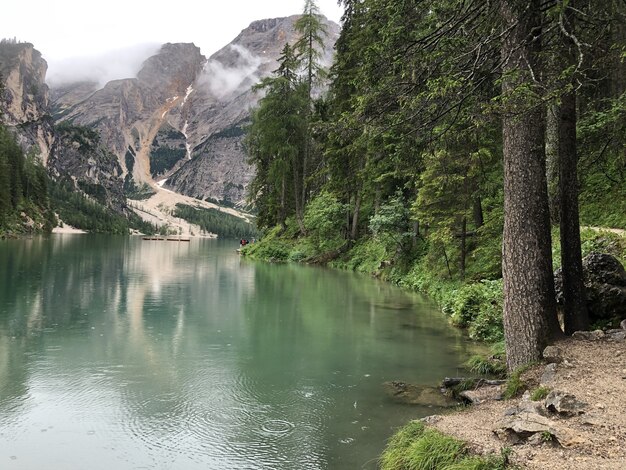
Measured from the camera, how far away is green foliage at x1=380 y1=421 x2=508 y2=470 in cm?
417

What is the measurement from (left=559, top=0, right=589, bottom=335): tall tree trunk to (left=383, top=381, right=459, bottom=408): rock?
2.57 m

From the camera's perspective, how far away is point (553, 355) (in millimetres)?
6875

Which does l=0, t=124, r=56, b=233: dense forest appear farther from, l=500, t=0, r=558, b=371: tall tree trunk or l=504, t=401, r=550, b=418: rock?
l=504, t=401, r=550, b=418: rock

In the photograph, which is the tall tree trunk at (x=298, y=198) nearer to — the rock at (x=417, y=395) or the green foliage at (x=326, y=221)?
the green foliage at (x=326, y=221)

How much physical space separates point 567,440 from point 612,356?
10.3 feet

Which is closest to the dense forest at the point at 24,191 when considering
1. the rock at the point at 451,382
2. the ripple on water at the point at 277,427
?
the ripple on water at the point at 277,427

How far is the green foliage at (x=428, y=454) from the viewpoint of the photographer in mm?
4168

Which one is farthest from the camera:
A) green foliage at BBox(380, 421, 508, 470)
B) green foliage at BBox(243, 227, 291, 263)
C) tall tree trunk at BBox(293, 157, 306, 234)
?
tall tree trunk at BBox(293, 157, 306, 234)

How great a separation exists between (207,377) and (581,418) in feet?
20.9

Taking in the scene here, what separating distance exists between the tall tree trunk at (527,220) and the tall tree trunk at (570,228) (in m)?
1.13

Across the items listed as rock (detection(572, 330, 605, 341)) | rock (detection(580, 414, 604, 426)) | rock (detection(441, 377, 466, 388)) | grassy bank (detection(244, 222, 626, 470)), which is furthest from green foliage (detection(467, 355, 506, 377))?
rock (detection(580, 414, 604, 426))

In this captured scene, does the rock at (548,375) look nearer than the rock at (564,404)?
No

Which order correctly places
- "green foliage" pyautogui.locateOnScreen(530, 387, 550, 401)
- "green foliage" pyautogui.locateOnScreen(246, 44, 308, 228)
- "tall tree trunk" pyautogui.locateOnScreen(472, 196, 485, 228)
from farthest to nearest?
"green foliage" pyautogui.locateOnScreen(246, 44, 308, 228), "tall tree trunk" pyautogui.locateOnScreen(472, 196, 485, 228), "green foliage" pyautogui.locateOnScreen(530, 387, 550, 401)

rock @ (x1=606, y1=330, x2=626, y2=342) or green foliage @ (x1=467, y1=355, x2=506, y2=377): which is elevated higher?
rock @ (x1=606, y1=330, x2=626, y2=342)
